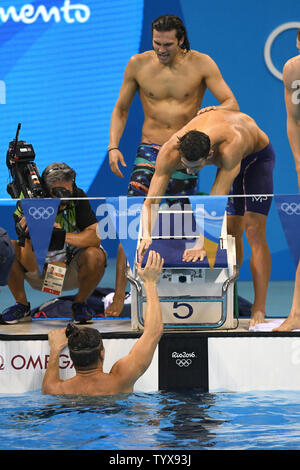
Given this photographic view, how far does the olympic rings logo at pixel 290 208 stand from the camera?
4348 mm

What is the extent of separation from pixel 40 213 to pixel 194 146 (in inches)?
35.3

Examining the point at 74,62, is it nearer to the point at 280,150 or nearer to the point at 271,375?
the point at 280,150

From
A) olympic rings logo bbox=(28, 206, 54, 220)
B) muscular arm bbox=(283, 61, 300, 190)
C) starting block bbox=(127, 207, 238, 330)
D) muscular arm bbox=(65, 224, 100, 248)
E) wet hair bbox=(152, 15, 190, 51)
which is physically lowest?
starting block bbox=(127, 207, 238, 330)

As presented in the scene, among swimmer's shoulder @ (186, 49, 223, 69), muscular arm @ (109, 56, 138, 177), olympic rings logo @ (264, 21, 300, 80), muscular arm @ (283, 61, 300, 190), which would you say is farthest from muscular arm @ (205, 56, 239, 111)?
olympic rings logo @ (264, 21, 300, 80)

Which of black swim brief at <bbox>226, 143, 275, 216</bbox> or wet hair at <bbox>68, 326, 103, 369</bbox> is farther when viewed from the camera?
black swim brief at <bbox>226, 143, 275, 216</bbox>

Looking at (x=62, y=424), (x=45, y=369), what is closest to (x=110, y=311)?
(x=45, y=369)

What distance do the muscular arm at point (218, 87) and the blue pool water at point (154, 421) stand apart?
1.88 m

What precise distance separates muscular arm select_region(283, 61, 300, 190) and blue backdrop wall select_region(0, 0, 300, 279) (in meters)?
4.48

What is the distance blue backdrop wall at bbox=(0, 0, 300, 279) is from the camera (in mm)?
9281

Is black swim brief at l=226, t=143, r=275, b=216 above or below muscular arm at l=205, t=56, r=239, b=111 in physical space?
below

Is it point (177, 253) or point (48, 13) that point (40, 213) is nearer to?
point (177, 253)

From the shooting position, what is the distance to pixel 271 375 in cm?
457

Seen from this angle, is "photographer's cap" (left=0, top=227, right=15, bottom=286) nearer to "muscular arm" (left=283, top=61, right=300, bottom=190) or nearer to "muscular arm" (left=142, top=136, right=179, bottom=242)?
"muscular arm" (left=142, top=136, right=179, bottom=242)
